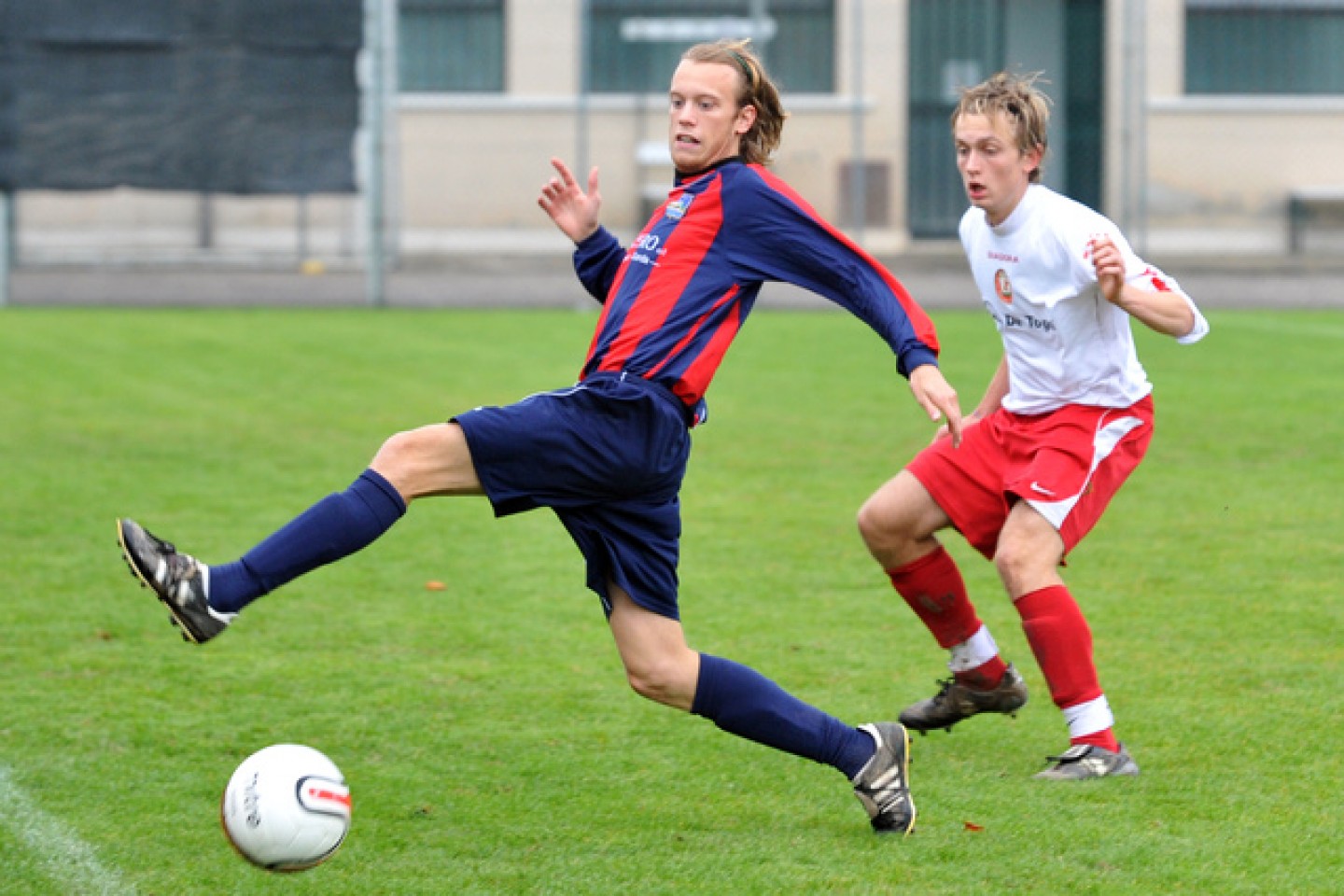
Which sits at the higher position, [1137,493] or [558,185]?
[558,185]

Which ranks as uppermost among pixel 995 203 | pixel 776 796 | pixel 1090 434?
pixel 995 203

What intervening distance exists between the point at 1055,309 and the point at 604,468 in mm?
1398

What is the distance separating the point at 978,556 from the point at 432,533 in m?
2.23

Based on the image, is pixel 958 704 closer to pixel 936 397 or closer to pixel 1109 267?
pixel 1109 267

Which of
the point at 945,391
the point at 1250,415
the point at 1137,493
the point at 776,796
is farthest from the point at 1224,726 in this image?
the point at 1250,415

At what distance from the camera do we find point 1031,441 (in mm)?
4730

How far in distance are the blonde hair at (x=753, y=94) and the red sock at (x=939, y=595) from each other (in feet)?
3.95

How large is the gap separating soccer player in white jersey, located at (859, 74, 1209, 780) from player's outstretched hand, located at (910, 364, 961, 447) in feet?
2.18

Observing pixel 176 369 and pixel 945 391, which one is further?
Result: pixel 176 369

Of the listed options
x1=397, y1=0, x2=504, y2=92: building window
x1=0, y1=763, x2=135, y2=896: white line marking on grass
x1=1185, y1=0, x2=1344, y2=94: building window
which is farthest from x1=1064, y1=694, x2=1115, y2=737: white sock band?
x1=1185, y1=0, x2=1344, y2=94: building window

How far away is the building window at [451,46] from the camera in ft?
73.7

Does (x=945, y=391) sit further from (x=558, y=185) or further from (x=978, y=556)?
(x=978, y=556)

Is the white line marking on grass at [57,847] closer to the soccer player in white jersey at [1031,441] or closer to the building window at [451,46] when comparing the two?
the soccer player in white jersey at [1031,441]

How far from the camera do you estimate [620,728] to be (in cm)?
496
